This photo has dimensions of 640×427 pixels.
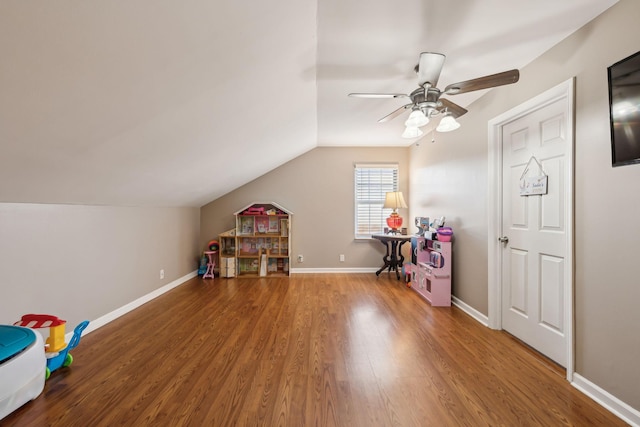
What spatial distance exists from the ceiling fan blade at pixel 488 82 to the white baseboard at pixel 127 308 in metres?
3.65

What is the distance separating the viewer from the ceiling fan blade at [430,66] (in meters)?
1.91

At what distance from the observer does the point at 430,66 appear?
6.53 ft

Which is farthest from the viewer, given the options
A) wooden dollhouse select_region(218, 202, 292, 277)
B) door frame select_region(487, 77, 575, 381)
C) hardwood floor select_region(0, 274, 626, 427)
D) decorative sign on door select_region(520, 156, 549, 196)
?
wooden dollhouse select_region(218, 202, 292, 277)

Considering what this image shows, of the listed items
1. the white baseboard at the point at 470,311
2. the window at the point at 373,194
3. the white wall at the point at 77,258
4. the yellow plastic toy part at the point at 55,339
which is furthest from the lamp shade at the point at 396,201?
the yellow plastic toy part at the point at 55,339

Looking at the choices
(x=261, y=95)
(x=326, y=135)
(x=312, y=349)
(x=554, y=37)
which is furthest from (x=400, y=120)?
(x=312, y=349)

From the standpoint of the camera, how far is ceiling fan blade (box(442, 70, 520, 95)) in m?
1.67

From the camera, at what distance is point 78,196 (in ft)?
7.52

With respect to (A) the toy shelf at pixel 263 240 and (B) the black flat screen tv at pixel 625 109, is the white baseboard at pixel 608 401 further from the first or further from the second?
(A) the toy shelf at pixel 263 240

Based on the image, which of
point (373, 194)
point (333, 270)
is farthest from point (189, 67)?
point (333, 270)

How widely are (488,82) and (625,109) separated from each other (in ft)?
2.28

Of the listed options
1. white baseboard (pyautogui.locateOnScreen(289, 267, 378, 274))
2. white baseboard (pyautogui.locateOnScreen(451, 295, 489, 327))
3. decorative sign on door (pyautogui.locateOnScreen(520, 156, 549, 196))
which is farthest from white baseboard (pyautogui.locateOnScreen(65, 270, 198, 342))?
decorative sign on door (pyautogui.locateOnScreen(520, 156, 549, 196))

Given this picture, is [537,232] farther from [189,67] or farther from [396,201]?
[189,67]

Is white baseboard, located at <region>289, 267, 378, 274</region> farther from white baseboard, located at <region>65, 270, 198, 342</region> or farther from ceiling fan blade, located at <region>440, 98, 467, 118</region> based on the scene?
ceiling fan blade, located at <region>440, 98, 467, 118</region>

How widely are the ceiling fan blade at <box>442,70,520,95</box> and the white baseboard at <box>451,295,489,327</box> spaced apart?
218cm
